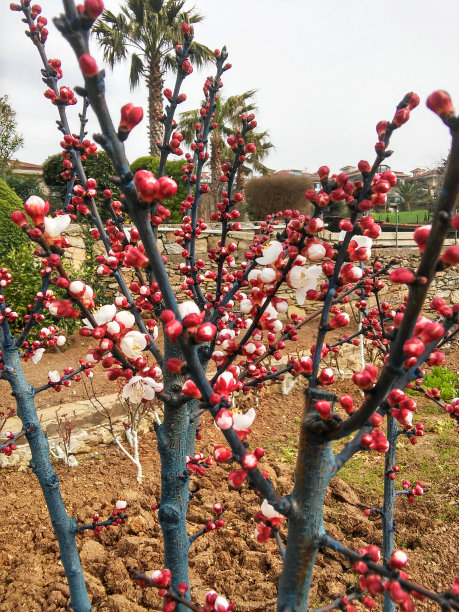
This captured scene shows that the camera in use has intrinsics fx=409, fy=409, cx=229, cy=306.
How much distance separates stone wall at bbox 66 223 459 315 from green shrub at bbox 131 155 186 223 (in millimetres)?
2292

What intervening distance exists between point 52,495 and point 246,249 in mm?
7654

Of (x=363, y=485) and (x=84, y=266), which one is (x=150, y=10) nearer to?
(x=84, y=266)

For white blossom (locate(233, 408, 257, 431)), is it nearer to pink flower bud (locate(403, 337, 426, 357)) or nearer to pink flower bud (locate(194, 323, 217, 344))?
pink flower bud (locate(194, 323, 217, 344))

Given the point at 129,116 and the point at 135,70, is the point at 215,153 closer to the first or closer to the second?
the point at 135,70

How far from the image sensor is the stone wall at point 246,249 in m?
8.71

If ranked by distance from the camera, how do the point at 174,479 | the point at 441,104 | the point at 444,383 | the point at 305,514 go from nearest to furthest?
the point at 441,104 → the point at 305,514 → the point at 174,479 → the point at 444,383

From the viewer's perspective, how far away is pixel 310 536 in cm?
97

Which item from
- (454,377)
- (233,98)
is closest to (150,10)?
(233,98)

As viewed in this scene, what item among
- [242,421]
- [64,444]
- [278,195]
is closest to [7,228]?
[64,444]

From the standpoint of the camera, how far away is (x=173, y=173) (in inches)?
491

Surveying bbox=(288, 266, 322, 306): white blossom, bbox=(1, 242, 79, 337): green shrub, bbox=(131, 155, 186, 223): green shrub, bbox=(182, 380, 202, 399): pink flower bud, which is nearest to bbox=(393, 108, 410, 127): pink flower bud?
bbox=(288, 266, 322, 306): white blossom

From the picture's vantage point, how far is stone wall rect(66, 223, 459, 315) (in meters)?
8.71

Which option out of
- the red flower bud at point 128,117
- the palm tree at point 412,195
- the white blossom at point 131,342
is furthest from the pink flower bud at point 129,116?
the palm tree at point 412,195

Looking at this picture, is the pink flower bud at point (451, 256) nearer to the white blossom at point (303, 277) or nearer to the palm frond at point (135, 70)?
the white blossom at point (303, 277)
